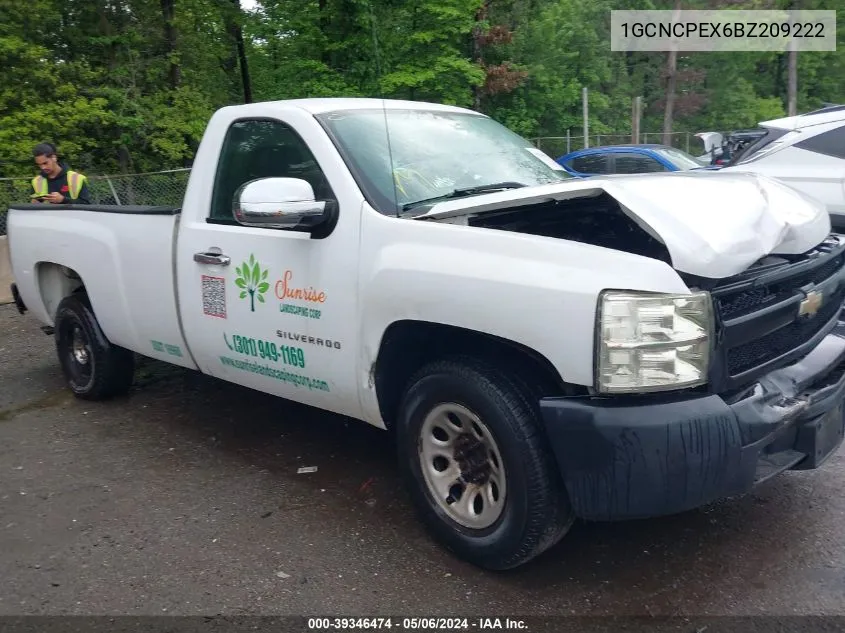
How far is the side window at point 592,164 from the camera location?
12.0 m

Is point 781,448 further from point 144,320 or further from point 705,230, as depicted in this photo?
point 144,320

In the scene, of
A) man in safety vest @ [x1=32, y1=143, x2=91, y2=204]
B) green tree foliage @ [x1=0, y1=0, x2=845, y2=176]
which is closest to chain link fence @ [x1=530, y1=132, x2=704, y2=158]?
green tree foliage @ [x1=0, y1=0, x2=845, y2=176]

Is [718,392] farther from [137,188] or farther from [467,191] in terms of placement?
[137,188]

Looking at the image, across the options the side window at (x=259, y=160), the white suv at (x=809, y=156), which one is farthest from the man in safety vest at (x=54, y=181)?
the white suv at (x=809, y=156)

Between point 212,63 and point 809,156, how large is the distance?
817 inches

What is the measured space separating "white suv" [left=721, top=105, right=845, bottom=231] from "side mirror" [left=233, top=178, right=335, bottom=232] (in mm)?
4479

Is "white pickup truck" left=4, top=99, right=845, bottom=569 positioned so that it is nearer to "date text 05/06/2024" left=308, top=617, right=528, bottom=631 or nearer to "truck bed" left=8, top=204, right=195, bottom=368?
"truck bed" left=8, top=204, right=195, bottom=368

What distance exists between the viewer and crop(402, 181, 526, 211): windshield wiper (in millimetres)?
3541

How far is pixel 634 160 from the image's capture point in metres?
11.7

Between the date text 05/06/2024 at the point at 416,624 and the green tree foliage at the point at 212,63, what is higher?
the green tree foliage at the point at 212,63

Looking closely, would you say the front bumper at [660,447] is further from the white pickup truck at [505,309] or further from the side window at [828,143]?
the side window at [828,143]

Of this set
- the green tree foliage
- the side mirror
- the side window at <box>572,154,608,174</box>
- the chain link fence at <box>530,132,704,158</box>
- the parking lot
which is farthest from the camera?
the chain link fence at <box>530,132,704,158</box>

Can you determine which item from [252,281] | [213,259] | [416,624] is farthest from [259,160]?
[416,624]

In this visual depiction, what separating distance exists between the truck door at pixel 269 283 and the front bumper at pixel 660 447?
121cm
